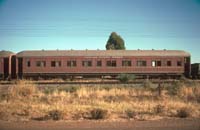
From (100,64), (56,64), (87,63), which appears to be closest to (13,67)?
(56,64)

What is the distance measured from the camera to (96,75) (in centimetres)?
3800

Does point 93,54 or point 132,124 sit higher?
point 93,54

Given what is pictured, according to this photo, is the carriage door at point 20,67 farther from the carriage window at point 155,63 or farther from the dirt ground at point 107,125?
the dirt ground at point 107,125

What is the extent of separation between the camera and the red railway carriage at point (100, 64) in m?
38.0

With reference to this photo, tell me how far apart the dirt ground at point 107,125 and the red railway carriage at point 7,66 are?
3102 centimetres

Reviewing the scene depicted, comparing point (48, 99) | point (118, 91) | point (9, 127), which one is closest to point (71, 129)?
point (9, 127)

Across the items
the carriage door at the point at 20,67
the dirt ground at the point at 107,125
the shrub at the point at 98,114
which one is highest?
the carriage door at the point at 20,67

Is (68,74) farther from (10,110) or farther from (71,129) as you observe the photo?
(71,129)

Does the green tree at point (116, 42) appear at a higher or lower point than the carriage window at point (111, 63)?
higher

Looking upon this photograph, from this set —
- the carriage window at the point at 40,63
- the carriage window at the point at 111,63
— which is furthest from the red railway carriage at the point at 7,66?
the carriage window at the point at 111,63

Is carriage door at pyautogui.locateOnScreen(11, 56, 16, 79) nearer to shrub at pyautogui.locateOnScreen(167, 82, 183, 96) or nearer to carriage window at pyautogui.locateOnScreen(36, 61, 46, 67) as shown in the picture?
carriage window at pyautogui.locateOnScreen(36, 61, 46, 67)

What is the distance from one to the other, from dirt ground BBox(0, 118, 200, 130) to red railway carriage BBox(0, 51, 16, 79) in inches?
1221

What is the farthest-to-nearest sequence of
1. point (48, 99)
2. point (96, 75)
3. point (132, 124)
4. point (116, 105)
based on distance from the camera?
1. point (96, 75)
2. point (48, 99)
3. point (116, 105)
4. point (132, 124)

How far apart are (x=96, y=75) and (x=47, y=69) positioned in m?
6.00
